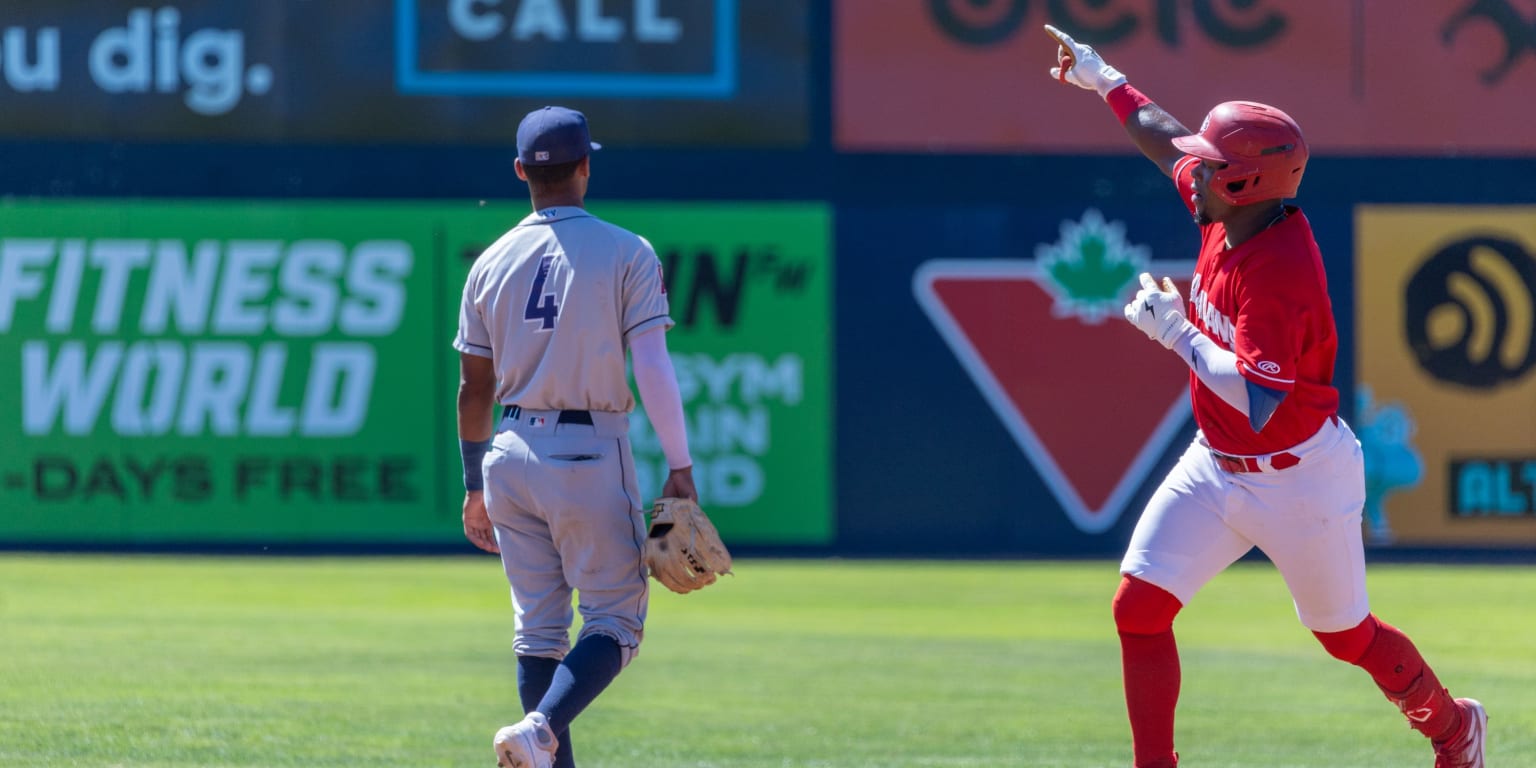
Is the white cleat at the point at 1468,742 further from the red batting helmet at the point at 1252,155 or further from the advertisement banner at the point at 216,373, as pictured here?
the advertisement banner at the point at 216,373

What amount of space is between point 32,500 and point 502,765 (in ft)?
36.1

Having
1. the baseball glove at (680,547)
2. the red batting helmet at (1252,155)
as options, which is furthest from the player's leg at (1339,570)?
the baseball glove at (680,547)

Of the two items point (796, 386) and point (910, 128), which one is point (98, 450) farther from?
point (910, 128)

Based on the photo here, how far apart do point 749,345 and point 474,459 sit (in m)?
9.93

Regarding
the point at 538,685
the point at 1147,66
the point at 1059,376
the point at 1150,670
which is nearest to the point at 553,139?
the point at 538,685

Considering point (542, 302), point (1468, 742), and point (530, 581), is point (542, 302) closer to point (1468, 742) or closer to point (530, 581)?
point (530, 581)

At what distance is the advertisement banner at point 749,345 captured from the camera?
1573 cm

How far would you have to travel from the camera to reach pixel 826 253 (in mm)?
16047

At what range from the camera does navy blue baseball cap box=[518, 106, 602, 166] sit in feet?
18.7

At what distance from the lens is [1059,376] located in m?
Answer: 16.1

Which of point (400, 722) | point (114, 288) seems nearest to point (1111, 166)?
point (114, 288)

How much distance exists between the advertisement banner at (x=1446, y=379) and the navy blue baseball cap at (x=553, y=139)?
11.7 m

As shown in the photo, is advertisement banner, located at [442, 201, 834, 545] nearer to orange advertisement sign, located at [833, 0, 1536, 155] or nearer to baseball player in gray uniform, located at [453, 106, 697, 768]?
orange advertisement sign, located at [833, 0, 1536, 155]

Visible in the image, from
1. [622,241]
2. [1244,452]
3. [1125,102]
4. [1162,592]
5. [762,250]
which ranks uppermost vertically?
[1125,102]
